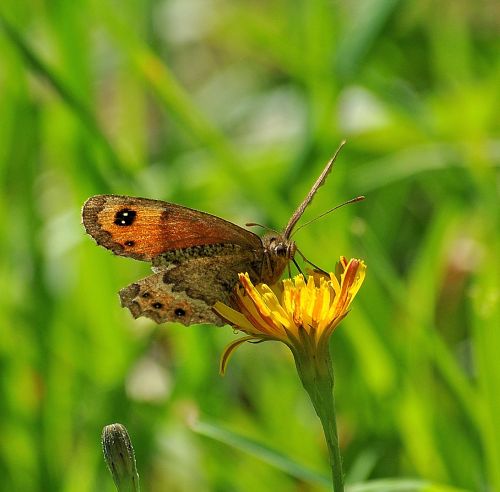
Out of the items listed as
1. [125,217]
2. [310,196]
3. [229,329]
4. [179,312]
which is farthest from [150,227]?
[229,329]

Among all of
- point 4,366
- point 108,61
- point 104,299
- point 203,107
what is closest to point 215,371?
point 104,299

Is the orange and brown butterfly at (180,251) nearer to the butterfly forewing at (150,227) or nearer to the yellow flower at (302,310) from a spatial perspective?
the butterfly forewing at (150,227)

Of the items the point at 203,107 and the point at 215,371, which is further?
the point at 203,107

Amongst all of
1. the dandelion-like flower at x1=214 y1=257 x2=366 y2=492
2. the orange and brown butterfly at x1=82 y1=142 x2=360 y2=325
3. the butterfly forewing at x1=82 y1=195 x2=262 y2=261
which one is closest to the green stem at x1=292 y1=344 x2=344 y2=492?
the dandelion-like flower at x1=214 y1=257 x2=366 y2=492

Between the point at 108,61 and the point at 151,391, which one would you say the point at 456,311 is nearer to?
the point at 151,391

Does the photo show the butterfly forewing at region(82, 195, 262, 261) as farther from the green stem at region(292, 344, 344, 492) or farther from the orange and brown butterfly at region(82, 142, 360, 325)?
the green stem at region(292, 344, 344, 492)

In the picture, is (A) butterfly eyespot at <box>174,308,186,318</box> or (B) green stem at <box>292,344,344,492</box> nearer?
(B) green stem at <box>292,344,344,492</box>
